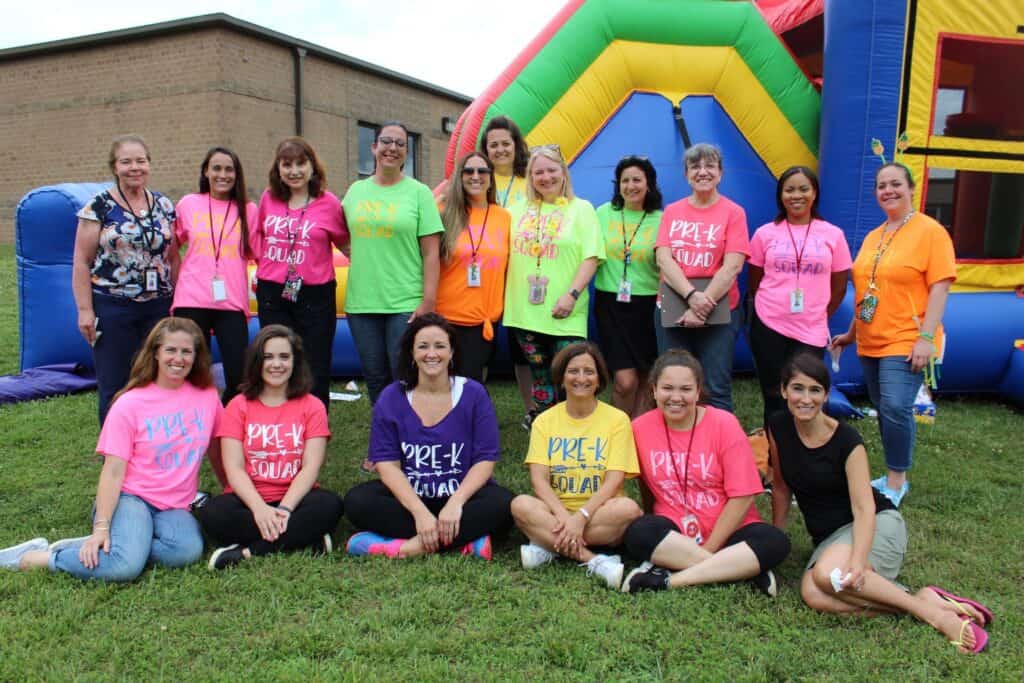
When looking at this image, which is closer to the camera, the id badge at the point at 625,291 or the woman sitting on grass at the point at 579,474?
the woman sitting on grass at the point at 579,474

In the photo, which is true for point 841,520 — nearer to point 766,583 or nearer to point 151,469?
point 766,583

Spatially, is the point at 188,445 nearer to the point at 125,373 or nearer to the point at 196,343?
Answer: the point at 196,343

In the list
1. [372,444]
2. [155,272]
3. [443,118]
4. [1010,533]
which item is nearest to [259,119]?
[443,118]

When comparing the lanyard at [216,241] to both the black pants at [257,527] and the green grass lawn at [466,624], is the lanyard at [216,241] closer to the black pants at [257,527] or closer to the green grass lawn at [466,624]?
the black pants at [257,527]

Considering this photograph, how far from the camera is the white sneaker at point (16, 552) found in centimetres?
270

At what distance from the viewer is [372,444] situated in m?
2.96


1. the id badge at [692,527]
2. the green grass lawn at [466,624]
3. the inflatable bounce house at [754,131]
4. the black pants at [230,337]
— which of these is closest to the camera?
the green grass lawn at [466,624]

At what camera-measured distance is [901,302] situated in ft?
11.0

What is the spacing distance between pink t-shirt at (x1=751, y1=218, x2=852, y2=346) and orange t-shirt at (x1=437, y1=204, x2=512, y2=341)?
120cm

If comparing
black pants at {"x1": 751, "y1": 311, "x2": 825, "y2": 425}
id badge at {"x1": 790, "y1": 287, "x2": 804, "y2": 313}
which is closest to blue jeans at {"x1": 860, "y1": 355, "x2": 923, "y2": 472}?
black pants at {"x1": 751, "y1": 311, "x2": 825, "y2": 425}

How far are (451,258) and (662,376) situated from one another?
126 cm

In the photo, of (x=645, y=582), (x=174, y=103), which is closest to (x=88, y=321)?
(x=645, y=582)

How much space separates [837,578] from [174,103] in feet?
46.9

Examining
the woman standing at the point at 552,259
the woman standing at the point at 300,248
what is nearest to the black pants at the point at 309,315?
the woman standing at the point at 300,248
